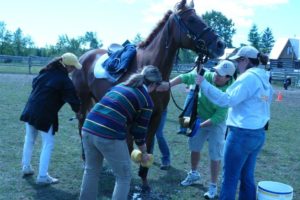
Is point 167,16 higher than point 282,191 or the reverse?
higher

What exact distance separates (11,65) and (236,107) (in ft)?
113

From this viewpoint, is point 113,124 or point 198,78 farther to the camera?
point 198,78

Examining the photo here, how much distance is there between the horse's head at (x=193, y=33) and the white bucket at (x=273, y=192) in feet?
5.82

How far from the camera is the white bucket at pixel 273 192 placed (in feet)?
13.7

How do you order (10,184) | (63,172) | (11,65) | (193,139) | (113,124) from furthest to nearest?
(11,65)
(63,172)
(193,139)
(10,184)
(113,124)

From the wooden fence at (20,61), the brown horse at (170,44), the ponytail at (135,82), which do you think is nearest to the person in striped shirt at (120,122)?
the ponytail at (135,82)

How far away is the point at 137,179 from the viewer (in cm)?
583

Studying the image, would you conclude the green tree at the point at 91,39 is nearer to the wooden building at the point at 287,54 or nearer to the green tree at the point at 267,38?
the wooden building at the point at 287,54

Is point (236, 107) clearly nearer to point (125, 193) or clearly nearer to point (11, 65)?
point (125, 193)

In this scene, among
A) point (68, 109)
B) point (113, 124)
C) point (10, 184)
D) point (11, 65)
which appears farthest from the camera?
point (11, 65)

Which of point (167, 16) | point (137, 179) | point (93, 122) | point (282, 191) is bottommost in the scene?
point (137, 179)

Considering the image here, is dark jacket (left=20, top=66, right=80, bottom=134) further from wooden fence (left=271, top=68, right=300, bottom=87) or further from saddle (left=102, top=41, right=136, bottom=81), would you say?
wooden fence (left=271, top=68, right=300, bottom=87)

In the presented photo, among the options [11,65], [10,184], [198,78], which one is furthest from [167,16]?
[11,65]

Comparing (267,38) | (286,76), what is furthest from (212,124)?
(267,38)
